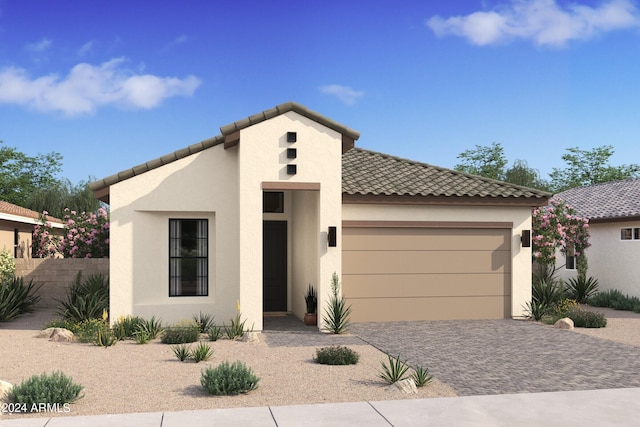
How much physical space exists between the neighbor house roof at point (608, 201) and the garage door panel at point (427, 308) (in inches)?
278

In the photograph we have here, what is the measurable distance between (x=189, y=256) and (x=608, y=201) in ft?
54.9

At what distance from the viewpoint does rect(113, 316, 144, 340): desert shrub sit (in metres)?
12.8

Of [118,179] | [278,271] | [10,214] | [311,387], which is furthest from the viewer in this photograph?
[10,214]

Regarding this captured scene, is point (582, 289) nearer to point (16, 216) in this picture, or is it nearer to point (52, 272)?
point (52, 272)

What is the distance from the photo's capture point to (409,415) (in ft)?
23.4

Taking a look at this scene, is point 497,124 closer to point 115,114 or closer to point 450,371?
point 115,114

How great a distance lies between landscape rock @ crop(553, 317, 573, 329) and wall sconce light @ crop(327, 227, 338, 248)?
573cm

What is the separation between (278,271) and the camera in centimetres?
1683

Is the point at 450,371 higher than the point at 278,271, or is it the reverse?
the point at 278,271

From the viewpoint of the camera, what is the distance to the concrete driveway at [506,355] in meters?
8.89

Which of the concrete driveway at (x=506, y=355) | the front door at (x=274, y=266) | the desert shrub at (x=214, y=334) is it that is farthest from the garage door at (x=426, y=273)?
the desert shrub at (x=214, y=334)

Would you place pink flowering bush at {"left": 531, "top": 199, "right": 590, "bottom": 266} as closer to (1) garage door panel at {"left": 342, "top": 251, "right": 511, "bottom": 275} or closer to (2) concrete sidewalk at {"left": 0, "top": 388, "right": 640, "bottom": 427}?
(1) garage door panel at {"left": 342, "top": 251, "right": 511, "bottom": 275}

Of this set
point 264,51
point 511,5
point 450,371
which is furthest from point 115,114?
point 450,371

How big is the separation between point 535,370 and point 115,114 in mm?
36249
